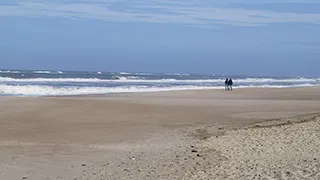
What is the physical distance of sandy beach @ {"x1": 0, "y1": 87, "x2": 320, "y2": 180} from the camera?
9172mm

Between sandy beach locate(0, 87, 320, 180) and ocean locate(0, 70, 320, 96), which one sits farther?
ocean locate(0, 70, 320, 96)

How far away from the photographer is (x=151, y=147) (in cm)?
1234

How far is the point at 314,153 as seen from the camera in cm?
1027

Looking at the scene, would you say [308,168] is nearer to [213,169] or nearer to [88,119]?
[213,169]

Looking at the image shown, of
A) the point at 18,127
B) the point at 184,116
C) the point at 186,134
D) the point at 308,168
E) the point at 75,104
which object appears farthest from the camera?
the point at 75,104

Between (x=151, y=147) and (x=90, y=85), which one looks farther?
(x=90, y=85)

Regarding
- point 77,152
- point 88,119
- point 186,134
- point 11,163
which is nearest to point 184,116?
point 88,119

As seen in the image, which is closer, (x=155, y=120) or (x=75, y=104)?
(x=155, y=120)

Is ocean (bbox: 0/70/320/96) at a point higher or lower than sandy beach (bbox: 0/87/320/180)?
lower

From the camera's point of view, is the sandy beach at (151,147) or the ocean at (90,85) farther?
the ocean at (90,85)

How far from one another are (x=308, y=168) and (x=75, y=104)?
17030 mm

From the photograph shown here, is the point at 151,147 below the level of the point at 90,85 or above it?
above

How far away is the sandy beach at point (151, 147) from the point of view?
917 centimetres

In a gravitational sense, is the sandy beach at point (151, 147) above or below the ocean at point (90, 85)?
above
